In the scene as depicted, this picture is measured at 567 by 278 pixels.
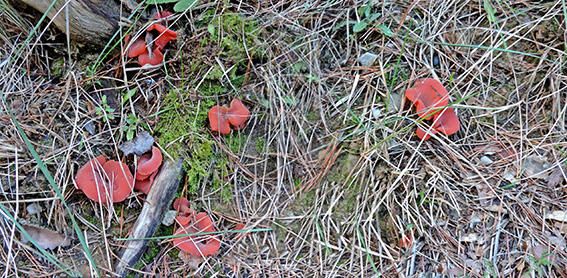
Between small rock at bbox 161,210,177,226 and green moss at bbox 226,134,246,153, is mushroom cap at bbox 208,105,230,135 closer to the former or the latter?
green moss at bbox 226,134,246,153

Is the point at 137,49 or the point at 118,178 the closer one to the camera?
the point at 118,178

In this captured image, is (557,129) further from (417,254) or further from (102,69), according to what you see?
(102,69)

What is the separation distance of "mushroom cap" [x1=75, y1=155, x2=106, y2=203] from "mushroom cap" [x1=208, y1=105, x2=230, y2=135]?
0.55 meters

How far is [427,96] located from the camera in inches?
86.7

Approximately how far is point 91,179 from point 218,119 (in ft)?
2.11

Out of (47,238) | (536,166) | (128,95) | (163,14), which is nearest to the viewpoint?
(47,238)

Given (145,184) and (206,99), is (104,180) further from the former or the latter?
(206,99)

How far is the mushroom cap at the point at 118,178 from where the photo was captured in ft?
6.87

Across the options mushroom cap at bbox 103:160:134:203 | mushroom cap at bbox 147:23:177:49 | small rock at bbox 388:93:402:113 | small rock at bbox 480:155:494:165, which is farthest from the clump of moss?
small rock at bbox 480:155:494:165

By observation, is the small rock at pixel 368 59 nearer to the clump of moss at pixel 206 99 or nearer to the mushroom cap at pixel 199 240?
the clump of moss at pixel 206 99

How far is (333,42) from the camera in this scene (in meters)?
2.41

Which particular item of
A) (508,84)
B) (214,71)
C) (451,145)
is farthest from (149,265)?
(508,84)

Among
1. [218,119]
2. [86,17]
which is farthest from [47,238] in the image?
[86,17]

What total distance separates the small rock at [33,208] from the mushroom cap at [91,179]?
204mm
